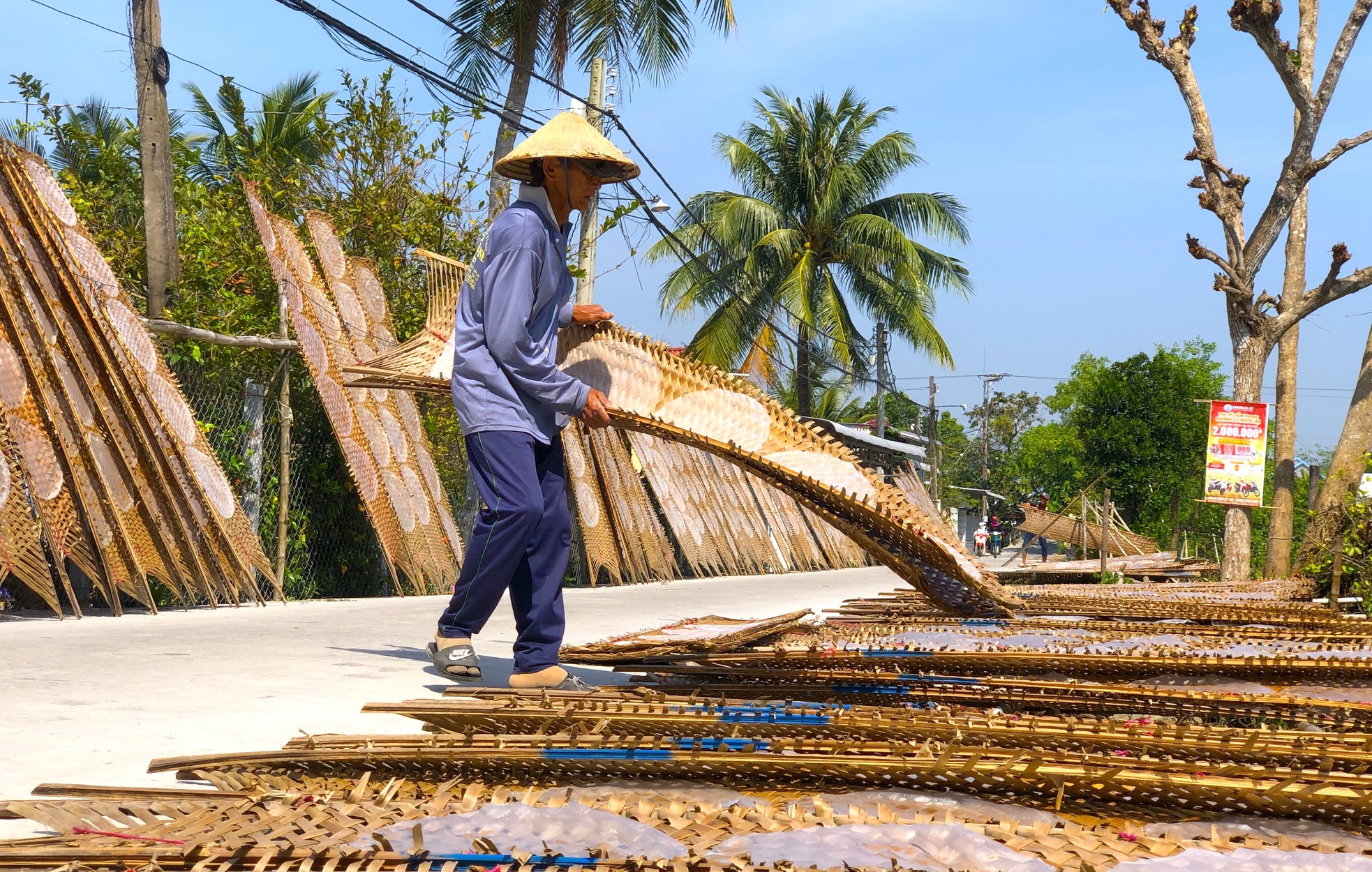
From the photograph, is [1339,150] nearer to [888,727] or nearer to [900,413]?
[888,727]

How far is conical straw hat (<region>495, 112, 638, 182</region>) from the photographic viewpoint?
3789 millimetres

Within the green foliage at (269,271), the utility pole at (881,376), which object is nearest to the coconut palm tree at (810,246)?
the utility pole at (881,376)

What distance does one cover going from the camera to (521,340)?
3617mm

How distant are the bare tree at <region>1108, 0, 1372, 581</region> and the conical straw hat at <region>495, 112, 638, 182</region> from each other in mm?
8212

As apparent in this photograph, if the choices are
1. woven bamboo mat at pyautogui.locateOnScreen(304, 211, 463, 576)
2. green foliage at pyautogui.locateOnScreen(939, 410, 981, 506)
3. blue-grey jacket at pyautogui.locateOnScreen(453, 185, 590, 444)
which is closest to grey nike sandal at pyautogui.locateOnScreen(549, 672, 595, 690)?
blue-grey jacket at pyautogui.locateOnScreen(453, 185, 590, 444)

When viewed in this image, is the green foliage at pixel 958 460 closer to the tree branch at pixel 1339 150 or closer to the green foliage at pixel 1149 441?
the green foliage at pixel 1149 441

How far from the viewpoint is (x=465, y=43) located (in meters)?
12.9

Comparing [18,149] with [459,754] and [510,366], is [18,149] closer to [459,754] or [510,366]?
[510,366]

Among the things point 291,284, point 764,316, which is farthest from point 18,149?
point 764,316

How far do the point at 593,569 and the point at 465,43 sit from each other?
5895 millimetres

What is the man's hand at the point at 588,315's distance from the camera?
12.8ft

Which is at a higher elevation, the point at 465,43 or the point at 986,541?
the point at 465,43

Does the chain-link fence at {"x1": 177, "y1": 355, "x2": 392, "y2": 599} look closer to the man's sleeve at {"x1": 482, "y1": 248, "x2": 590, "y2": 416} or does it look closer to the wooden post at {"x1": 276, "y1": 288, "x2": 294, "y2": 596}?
the wooden post at {"x1": 276, "y1": 288, "x2": 294, "y2": 596}

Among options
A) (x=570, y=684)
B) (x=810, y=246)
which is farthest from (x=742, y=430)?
(x=810, y=246)
